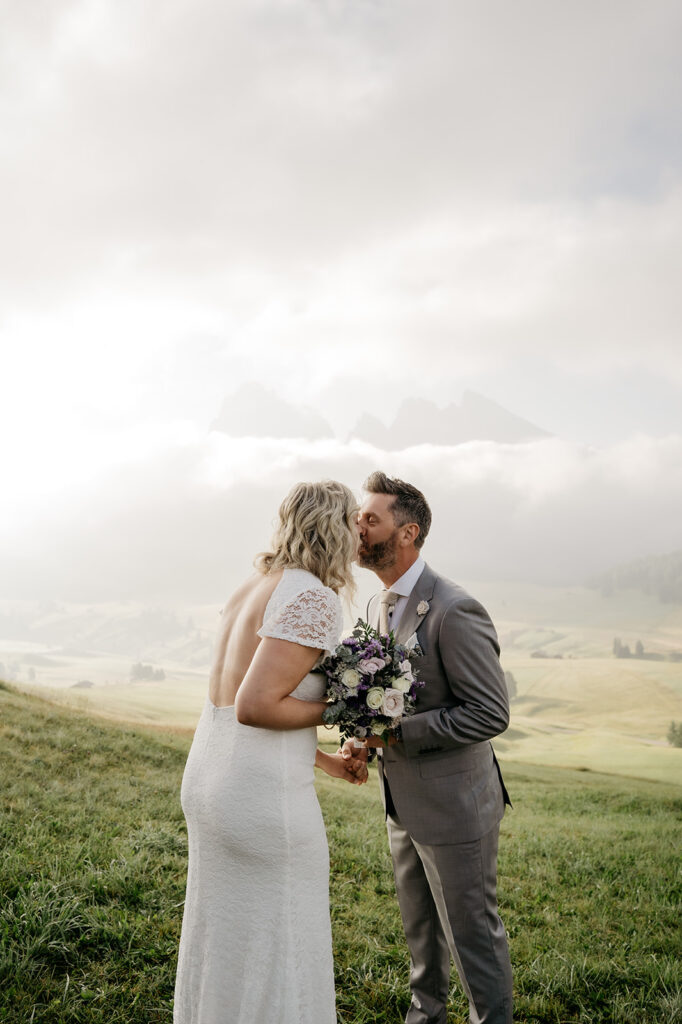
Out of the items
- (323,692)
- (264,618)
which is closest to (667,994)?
(323,692)

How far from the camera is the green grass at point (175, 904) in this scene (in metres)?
3.69

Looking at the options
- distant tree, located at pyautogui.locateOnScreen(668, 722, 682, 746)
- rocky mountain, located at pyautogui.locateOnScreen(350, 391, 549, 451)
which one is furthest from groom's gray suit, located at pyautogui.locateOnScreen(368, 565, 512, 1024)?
rocky mountain, located at pyautogui.locateOnScreen(350, 391, 549, 451)

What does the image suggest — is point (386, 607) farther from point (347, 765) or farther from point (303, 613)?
point (303, 613)

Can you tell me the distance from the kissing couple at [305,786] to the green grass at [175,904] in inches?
48.4

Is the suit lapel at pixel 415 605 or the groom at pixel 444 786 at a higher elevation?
the suit lapel at pixel 415 605

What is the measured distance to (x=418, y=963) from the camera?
327 cm

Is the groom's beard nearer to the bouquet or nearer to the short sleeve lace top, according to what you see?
the bouquet

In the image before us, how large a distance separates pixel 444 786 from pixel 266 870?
94cm

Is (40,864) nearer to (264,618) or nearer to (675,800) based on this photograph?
(264,618)

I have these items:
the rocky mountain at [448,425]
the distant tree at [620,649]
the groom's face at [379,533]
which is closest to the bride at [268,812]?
the groom's face at [379,533]

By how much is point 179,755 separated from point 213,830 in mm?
7561

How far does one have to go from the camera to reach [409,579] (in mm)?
3268

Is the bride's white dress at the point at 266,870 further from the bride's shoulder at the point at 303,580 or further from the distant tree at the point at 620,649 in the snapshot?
the distant tree at the point at 620,649

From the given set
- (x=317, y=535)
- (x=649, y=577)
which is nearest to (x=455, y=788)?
(x=317, y=535)
